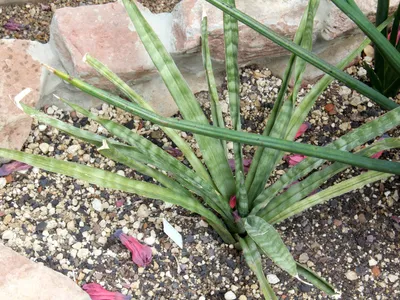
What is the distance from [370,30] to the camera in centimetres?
107

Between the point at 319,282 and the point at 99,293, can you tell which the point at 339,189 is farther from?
the point at 99,293

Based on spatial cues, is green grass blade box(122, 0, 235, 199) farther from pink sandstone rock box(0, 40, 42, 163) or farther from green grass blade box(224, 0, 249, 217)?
pink sandstone rock box(0, 40, 42, 163)

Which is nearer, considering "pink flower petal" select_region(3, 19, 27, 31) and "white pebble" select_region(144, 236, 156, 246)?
"white pebble" select_region(144, 236, 156, 246)

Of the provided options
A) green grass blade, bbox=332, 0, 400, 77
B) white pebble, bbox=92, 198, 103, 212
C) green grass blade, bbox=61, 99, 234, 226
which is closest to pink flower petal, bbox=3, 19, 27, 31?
white pebble, bbox=92, 198, 103, 212

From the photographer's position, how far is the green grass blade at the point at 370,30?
1.03 m

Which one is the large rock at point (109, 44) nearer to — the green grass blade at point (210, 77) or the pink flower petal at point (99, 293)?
the green grass blade at point (210, 77)

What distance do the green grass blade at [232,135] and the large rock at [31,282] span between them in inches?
22.5

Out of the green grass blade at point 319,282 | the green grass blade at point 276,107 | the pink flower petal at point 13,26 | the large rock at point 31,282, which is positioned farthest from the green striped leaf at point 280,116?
the pink flower petal at point 13,26

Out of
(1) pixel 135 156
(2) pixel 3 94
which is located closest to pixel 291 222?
(1) pixel 135 156

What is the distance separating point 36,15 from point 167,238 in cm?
88

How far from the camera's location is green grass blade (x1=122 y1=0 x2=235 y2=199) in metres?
1.28

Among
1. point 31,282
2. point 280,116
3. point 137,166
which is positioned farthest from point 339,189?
point 31,282

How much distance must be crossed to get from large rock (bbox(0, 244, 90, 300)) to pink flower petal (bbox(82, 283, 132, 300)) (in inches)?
1.8

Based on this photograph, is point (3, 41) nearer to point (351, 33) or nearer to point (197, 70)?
point (197, 70)
